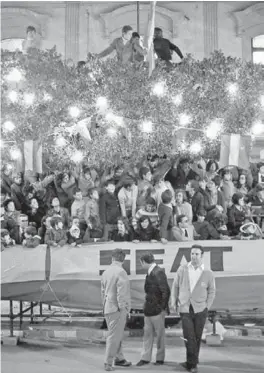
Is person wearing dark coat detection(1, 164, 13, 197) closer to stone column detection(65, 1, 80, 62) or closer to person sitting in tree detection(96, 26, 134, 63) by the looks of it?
person sitting in tree detection(96, 26, 134, 63)

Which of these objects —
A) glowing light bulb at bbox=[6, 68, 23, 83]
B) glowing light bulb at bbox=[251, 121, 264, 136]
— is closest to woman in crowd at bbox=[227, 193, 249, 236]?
glowing light bulb at bbox=[251, 121, 264, 136]

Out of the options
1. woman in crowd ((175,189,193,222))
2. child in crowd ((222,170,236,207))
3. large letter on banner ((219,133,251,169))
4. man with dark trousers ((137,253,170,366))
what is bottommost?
man with dark trousers ((137,253,170,366))

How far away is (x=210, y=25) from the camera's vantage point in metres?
21.9

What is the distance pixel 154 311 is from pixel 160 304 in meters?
0.13

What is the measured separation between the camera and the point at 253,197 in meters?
15.2

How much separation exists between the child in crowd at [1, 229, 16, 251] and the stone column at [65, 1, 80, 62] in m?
11.1

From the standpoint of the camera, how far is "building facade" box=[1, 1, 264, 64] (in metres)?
21.6

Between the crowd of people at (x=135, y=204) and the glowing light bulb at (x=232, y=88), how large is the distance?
5.93 feet

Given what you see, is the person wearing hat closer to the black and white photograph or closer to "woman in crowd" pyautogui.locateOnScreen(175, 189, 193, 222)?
the black and white photograph

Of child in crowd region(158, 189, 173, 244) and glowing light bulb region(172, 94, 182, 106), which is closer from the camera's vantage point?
child in crowd region(158, 189, 173, 244)

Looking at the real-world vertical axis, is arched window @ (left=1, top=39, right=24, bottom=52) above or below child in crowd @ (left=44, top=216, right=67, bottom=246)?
above

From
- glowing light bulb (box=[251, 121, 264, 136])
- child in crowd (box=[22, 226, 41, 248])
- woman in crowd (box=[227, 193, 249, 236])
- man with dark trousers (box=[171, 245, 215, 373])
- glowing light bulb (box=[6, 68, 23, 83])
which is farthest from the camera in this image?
glowing light bulb (box=[251, 121, 264, 136])

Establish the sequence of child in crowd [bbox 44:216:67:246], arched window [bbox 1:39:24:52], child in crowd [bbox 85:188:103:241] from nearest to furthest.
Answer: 1. child in crowd [bbox 44:216:67:246]
2. child in crowd [bbox 85:188:103:241]
3. arched window [bbox 1:39:24:52]

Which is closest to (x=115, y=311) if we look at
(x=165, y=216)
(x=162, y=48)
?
(x=165, y=216)
